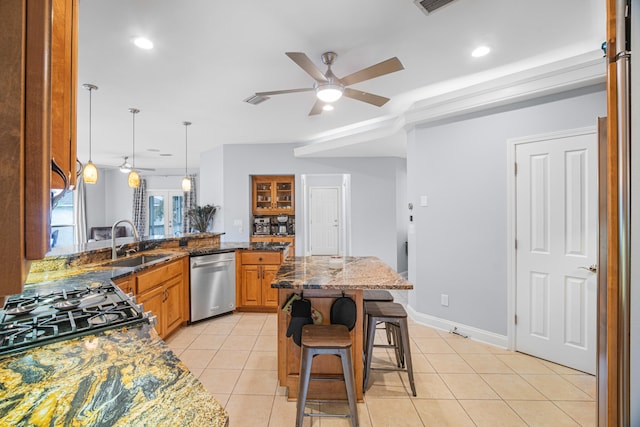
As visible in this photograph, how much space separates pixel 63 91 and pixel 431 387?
267cm

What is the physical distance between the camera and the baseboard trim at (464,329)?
291cm

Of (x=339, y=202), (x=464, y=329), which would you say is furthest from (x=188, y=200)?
(x=464, y=329)

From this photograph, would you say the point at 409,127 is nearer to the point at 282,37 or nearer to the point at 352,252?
the point at 282,37

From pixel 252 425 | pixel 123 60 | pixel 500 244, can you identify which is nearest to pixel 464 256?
pixel 500 244

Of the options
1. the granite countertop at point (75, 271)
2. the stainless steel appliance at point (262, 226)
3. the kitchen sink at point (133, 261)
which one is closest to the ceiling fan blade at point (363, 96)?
the granite countertop at point (75, 271)

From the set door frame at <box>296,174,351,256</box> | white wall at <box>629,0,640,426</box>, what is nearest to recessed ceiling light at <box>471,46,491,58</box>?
white wall at <box>629,0,640,426</box>

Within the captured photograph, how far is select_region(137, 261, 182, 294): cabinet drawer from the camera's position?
249 centimetres

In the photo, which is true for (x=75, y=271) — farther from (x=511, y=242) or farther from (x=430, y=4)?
(x=511, y=242)

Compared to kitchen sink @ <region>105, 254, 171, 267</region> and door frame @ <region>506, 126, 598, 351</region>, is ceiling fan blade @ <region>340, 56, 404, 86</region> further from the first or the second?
kitchen sink @ <region>105, 254, 171, 267</region>

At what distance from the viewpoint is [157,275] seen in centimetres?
276

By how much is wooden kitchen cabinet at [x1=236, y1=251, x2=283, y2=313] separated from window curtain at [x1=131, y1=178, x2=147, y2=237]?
19.9 ft

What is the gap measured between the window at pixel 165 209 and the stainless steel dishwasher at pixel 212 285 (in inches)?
227

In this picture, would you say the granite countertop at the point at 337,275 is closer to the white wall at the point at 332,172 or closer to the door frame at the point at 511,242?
the door frame at the point at 511,242

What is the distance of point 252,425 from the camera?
1.85 m
